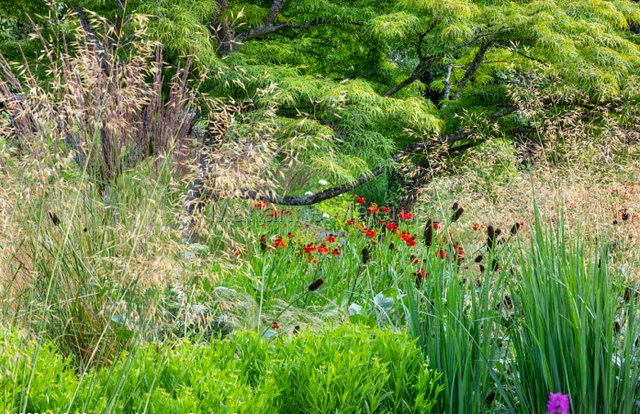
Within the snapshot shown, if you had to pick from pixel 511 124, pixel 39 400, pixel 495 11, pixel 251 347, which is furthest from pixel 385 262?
pixel 511 124

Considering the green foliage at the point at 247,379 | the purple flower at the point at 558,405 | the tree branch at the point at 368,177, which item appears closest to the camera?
the purple flower at the point at 558,405

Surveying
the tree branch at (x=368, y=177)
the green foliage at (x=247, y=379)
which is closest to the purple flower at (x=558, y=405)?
the green foliage at (x=247, y=379)

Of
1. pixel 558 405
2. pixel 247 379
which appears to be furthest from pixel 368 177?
pixel 558 405

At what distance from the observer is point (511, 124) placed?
7.70 metres

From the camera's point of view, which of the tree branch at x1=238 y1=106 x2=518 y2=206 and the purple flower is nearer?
the purple flower

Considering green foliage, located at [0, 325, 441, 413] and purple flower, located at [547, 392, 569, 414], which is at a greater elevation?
purple flower, located at [547, 392, 569, 414]

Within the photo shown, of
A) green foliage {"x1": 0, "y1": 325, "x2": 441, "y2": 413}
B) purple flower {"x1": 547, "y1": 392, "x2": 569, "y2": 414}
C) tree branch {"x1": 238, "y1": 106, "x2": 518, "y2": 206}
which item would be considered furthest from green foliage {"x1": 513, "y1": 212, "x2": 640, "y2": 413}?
tree branch {"x1": 238, "y1": 106, "x2": 518, "y2": 206}

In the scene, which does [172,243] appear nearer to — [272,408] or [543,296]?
[272,408]

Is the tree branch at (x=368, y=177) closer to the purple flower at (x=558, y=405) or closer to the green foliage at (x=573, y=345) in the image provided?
the green foliage at (x=573, y=345)

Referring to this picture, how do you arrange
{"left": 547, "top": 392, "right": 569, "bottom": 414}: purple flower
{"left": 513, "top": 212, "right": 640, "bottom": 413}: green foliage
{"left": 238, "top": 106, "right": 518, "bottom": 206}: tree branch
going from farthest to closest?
{"left": 238, "top": 106, "right": 518, "bottom": 206}: tree branch, {"left": 513, "top": 212, "right": 640, "bottom": 413}: green foliage, {"left": 547, "top": 392, "right": 569, "bottom": 414}: purple flower

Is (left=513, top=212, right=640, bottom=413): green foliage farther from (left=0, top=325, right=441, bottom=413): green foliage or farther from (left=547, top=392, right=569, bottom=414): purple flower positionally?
(left=547, top=392, right=569, bottom=414): purple flower

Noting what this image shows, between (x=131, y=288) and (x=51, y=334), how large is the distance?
429 mm

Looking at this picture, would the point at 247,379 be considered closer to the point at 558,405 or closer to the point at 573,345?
the point at 573,345

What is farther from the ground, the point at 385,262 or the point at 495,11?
the point at 495,11
